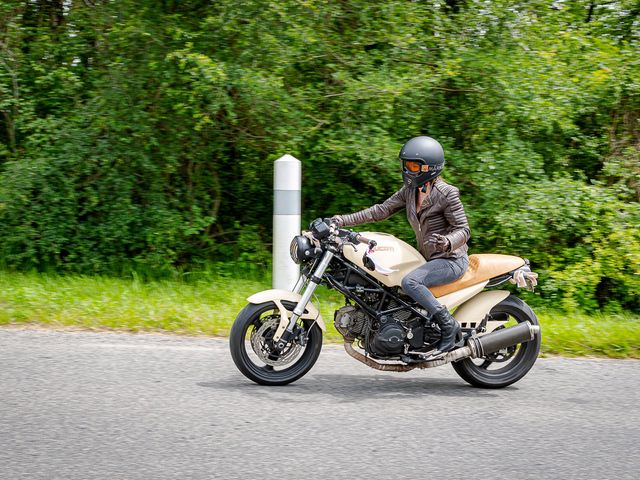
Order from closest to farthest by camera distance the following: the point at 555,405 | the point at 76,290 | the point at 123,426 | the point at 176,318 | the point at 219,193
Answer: the point at 123,426 < the point at 555,405 < the point at 176,318 < the point at 76,290 < the point at 219,193

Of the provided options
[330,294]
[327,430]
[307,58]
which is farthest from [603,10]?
[327,430]

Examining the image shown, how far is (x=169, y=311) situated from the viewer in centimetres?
728

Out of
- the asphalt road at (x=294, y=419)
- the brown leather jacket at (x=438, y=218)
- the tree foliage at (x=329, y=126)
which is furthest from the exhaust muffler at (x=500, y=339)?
the tree foliage at (x=329, y=126)

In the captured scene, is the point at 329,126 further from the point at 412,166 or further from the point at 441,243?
the point at 441,243

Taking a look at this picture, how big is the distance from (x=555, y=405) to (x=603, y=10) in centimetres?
702

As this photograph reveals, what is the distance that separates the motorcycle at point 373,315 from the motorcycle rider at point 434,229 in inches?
3.2

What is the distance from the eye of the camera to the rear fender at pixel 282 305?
5.34 meters

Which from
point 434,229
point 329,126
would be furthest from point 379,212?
point 329,126

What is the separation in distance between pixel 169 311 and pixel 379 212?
2.40 metres

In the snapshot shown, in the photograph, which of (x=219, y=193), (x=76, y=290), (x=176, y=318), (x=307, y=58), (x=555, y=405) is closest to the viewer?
(x=555, y=405)

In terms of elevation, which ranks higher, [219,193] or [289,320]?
[219,193]

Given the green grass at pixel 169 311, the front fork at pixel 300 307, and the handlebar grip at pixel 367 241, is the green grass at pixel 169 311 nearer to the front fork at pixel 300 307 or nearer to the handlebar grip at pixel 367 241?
the front fork at pixel 300 307

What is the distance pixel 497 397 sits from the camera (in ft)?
17.7

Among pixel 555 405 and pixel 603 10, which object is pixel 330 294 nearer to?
pixel 555 405
